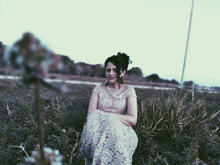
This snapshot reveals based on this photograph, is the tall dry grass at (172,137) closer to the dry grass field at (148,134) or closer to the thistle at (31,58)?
the dry grass field at (148,134)

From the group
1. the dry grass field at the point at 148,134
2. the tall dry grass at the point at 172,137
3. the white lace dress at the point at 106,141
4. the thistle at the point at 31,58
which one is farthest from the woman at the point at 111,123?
the thistle at the point at 31,58

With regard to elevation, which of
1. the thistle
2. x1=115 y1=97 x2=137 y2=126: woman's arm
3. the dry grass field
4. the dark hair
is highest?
the dark hair

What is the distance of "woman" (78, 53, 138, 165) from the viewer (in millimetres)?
2010

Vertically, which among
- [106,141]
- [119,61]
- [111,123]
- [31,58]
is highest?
[119,61]

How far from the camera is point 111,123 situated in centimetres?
210

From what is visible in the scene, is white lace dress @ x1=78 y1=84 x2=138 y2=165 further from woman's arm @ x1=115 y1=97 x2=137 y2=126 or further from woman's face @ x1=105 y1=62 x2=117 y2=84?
woman's face @ x1=105 y1=62 x2=117 y2=84

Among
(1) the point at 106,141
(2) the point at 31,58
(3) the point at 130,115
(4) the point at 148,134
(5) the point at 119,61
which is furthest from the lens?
(4) the point at 148,134

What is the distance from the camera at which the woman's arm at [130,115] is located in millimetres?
2333

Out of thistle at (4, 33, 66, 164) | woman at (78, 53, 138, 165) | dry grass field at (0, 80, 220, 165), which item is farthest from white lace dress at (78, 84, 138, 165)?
Answer: thistle at (4, 33, 66, 164)

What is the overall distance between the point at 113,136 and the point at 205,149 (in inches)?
68.1

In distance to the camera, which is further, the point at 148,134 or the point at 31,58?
the point at 148,134

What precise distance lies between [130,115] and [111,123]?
1.43 ft

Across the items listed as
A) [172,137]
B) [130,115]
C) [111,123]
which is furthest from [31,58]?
[172,137]

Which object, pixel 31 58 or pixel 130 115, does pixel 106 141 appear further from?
pixel 31 58
